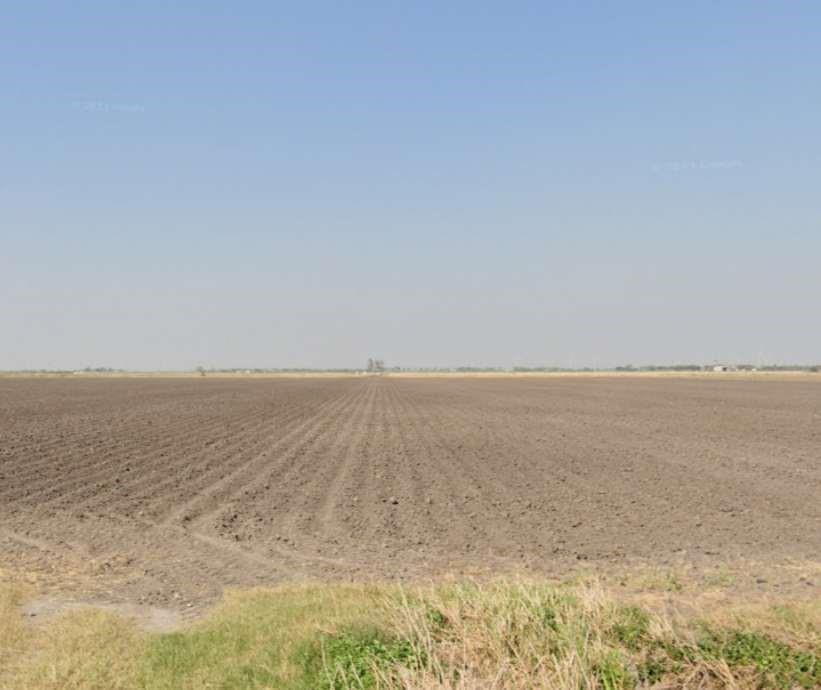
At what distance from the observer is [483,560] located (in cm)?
1072

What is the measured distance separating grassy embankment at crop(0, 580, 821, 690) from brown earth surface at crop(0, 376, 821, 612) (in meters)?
1.89

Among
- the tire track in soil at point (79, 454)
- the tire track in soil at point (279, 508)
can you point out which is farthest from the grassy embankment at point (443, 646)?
the tire track in soil at point (79, 454)

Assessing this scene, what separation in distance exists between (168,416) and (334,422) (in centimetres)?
1030

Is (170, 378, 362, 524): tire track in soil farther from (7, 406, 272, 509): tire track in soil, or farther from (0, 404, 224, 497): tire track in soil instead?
(0, 404, 224, 497): tire track in soil

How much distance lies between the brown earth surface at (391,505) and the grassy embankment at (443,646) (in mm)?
1886

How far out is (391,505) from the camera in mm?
15305

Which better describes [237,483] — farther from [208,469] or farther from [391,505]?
[391,505]

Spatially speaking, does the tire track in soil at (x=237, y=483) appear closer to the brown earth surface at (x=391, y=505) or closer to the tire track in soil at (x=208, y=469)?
the brown earth surface at (x=391, y=505)

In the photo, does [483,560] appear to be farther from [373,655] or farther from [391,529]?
[373,655]

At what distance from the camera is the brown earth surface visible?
34.3 feet

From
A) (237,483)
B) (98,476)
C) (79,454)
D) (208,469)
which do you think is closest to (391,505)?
(237,483)

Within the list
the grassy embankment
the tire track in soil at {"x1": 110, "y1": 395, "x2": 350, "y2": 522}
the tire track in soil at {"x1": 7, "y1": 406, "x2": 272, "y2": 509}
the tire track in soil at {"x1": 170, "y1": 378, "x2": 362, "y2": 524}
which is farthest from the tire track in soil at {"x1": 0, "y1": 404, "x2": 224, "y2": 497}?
the grassy embankment

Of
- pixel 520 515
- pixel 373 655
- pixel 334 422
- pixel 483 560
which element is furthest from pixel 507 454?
pixel 373 655

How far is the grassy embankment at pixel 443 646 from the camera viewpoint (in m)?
5.21
